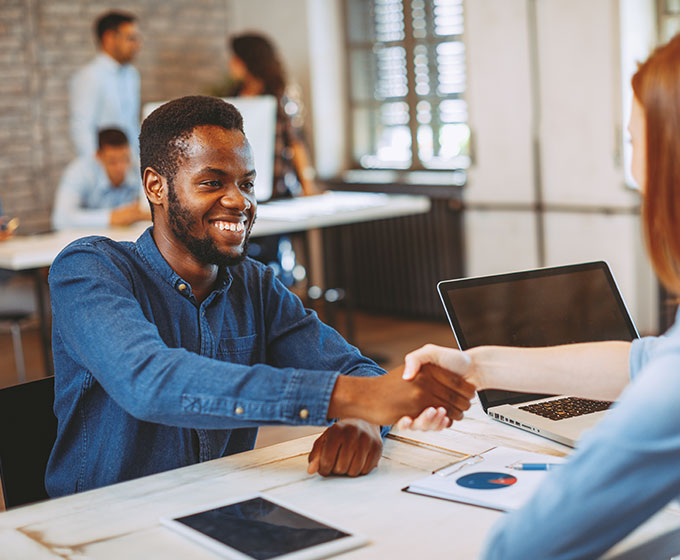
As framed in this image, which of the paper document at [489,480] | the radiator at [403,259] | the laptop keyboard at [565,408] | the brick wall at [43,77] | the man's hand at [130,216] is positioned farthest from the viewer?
the brick wall at [43,77]

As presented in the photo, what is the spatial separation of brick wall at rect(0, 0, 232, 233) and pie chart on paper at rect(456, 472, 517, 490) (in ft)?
16.8

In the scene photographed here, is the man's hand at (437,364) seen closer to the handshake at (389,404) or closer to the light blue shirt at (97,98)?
the handshake at (389,404)

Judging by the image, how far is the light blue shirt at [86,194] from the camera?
466 cm

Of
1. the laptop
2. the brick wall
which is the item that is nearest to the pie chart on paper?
the laptop

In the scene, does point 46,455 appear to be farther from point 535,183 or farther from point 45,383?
point 535,183

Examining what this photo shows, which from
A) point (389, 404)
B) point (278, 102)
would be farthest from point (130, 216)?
point (389, 404)

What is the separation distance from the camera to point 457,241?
5.62 m

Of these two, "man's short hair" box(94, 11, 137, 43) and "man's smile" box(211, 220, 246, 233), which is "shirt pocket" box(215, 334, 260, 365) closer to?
"man's smile" box(211, 220, 246, 233)

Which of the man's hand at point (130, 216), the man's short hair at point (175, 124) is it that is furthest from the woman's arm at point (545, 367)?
the man's hand at point (130, 216)

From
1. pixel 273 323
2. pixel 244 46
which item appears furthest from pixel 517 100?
pixel 273 323

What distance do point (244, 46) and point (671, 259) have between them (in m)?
4.51

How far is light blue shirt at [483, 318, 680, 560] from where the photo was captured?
0.84 meters

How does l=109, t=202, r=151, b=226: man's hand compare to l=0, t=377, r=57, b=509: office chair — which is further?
l=109, t=202, r=151, b=226: man's hand

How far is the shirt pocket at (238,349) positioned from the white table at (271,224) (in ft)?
6.93
